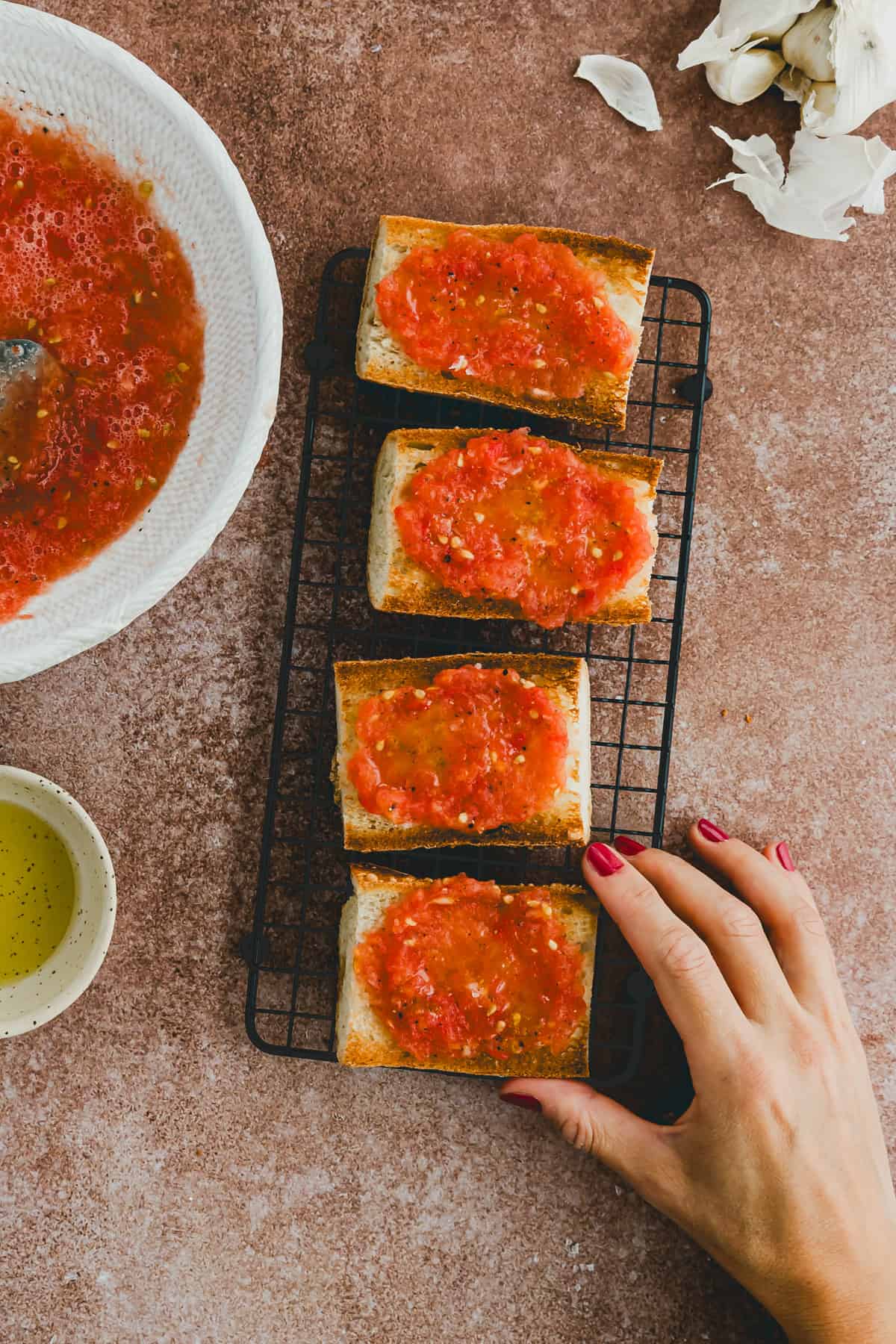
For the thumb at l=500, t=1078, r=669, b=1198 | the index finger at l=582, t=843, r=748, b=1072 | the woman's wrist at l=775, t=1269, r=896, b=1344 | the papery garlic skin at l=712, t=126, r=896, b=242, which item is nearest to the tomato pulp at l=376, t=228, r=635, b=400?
the papery garlic skin at l=712, t=126, r=896, b=242

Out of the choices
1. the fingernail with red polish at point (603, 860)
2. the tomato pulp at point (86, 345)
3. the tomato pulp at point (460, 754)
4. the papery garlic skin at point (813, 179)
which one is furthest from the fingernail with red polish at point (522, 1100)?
the papery garlic skin at point (813, 179)

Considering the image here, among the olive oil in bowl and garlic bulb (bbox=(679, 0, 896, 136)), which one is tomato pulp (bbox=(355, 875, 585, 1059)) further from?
garlic bulb (bbox=(679, 0, 896, 136))

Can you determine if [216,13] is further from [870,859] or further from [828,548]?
[870,859]

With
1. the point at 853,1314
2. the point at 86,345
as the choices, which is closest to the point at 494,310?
→ the point at 86,345

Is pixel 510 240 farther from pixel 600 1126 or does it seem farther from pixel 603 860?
pixel 600 1126

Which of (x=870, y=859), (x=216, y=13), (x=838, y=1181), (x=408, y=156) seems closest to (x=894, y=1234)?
(x=838, y=1181)

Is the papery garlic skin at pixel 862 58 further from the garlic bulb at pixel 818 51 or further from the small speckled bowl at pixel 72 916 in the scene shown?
the small speckled bowl at pixel 72 916
